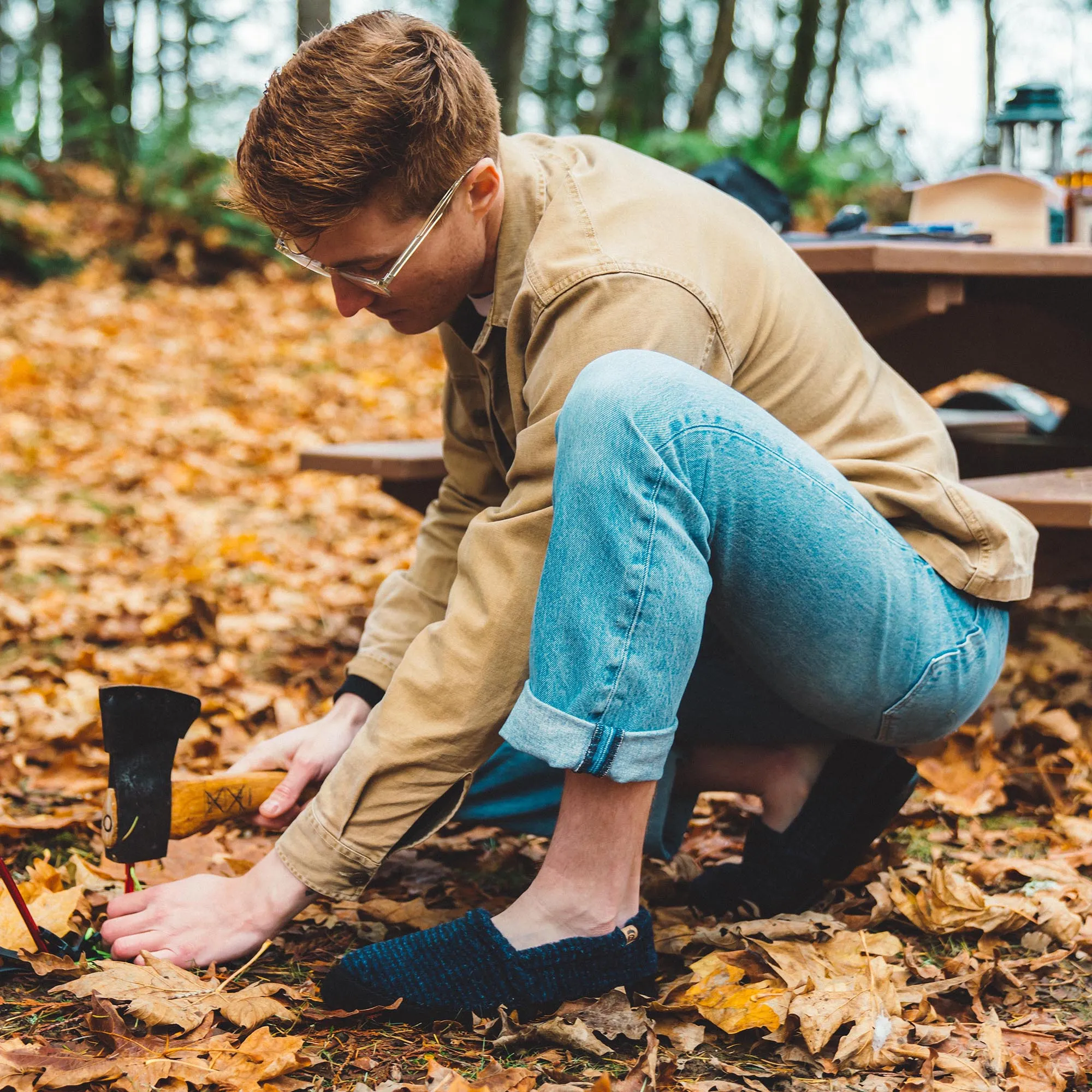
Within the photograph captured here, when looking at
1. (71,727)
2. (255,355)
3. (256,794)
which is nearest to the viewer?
(256,794)

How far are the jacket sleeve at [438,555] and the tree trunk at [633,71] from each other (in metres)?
11.0

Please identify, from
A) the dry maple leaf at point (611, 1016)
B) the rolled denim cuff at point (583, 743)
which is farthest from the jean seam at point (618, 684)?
the dry maple leaf at point (611, 1016)

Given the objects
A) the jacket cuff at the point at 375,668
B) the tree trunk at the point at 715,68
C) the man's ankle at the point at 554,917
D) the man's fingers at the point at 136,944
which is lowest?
the man's fingers at the point at 136,944

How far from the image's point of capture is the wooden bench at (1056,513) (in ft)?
6.79

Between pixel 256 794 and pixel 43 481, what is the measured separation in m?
3.55

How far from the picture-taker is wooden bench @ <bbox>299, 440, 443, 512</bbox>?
106 inches

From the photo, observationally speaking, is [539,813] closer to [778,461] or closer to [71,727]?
[778,461]

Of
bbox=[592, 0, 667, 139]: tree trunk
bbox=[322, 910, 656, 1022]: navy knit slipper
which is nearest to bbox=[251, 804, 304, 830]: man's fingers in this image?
bbox=[322, 910, 656, 1022]: navy knit slipper

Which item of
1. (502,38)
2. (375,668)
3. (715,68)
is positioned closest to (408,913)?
(375,668)

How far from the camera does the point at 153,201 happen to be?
9.24 m

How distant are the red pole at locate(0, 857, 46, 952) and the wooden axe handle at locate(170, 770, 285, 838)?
0.22 meters

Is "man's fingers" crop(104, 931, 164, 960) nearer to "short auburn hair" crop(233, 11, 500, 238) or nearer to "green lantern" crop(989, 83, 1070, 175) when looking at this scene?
"short auburn hair" crop(233, 11, 500, 238)

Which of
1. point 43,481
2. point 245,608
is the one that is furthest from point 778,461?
point 43,481

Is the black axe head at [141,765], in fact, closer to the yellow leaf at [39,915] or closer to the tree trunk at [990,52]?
the yellow leaf at [39,915]
